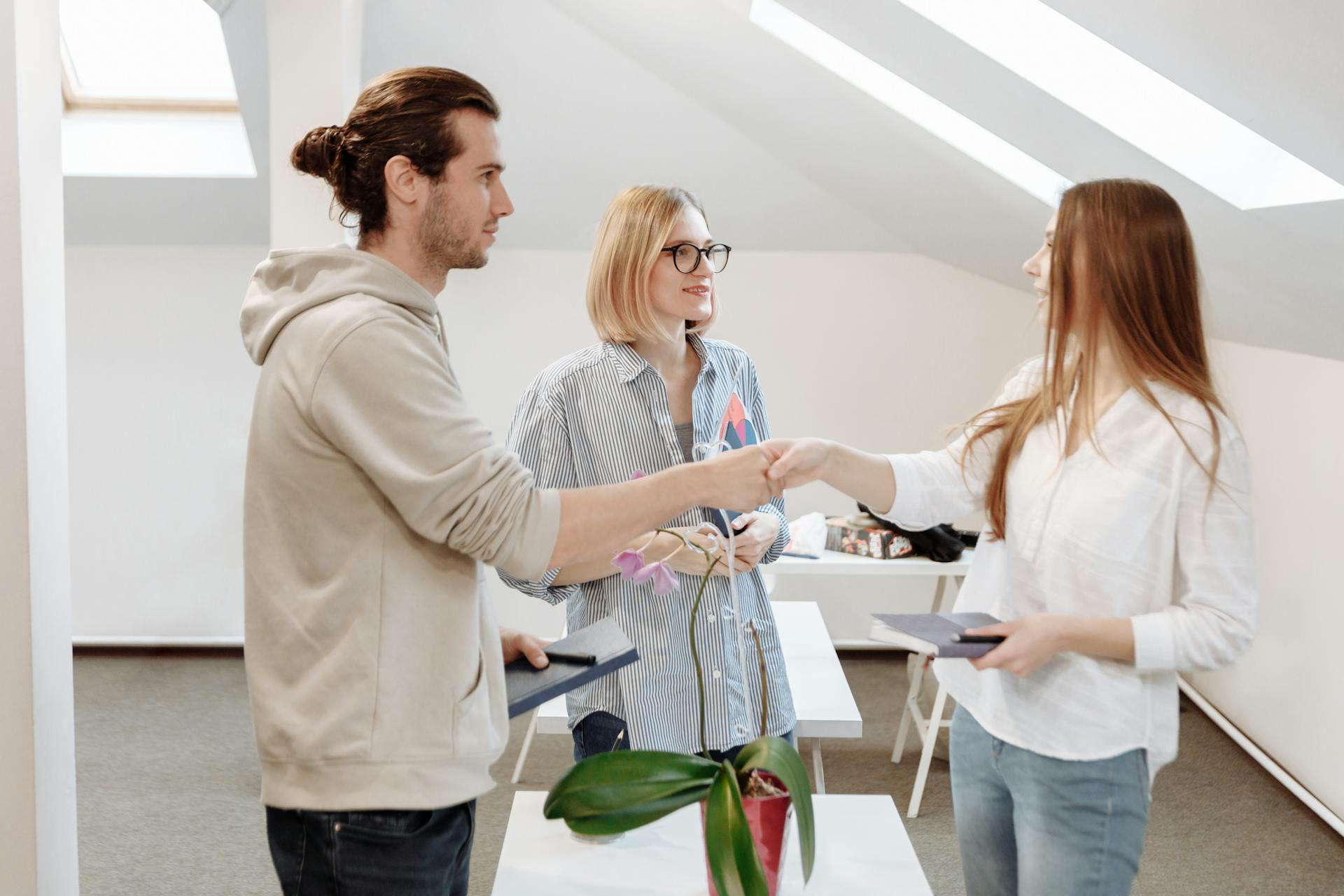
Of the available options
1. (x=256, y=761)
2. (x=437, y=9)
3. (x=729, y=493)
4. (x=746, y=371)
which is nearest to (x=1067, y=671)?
(x=729, y=493)

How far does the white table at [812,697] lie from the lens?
267 cm

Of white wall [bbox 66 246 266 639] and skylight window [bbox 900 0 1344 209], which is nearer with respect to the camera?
skylight window [bbox 900 0 1344 209]

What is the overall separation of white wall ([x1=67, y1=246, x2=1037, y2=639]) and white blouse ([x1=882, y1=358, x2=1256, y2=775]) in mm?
3091

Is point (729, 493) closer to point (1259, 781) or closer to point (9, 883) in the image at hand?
point (9, 883)

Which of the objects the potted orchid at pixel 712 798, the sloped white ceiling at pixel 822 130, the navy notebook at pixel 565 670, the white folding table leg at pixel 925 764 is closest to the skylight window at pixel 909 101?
the sloped white ceiling at pixel 822 130

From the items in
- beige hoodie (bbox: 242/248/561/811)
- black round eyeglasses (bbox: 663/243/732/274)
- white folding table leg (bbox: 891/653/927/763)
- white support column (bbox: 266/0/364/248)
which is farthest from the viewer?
white folding table leg (bbox: 891/653/927/763)

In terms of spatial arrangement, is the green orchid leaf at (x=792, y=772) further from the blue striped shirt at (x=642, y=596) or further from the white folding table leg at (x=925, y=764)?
the white folding table leg at (x=925, y=764)

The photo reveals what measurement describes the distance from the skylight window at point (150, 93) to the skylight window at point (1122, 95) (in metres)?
2.90

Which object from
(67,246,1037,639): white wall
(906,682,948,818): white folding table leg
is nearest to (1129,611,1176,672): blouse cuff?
(906,682,948,818): white folding table leg

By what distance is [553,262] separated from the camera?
448 centimetres

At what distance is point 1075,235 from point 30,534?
1.58 meters

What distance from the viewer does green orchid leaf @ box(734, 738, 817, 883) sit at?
1.21 meters

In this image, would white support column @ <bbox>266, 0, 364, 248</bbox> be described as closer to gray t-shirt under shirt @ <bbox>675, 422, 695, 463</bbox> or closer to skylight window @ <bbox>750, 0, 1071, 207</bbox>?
skylight window @ <bbox>750, 0, 1071, 207</bbox>

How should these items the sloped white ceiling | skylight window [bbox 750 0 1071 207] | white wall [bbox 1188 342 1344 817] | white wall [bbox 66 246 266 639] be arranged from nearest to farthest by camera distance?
the sloped white ceiling, skylight window [bbox 750 0 1071 207], white wall [bbox 1188 342 1344 817], white wall [bbox 66 246 266 639]
